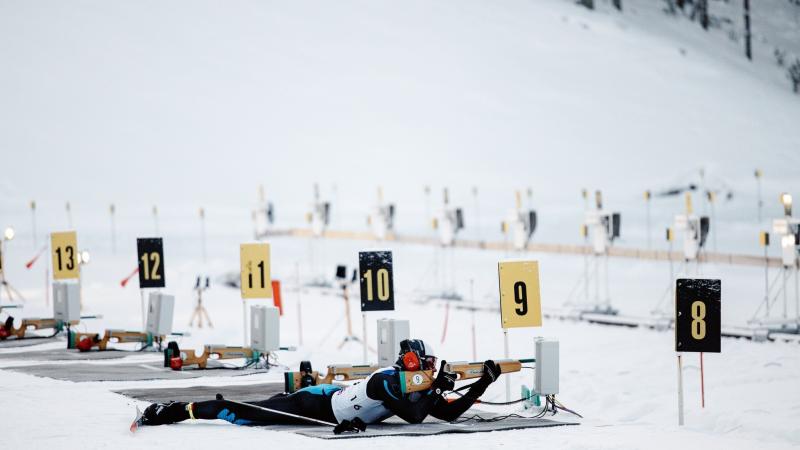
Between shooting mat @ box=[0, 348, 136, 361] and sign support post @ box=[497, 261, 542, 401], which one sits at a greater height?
sign support post @ box=[497, 261, 542, 401]

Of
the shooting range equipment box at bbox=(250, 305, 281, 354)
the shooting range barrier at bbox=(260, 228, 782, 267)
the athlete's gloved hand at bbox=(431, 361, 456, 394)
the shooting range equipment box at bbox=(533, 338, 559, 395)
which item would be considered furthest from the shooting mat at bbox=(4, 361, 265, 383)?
the shooting range barrier at bbox=(260, 228, 782, 267)

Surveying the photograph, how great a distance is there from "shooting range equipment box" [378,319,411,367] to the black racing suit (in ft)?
10.5

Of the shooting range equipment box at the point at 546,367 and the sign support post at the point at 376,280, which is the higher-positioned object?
the sign support post at the point at 376,280

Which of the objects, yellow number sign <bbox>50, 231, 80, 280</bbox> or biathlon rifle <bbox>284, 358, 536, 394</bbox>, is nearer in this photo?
biathlon rifle <bbox>284, 358, 536, 394</bbox>

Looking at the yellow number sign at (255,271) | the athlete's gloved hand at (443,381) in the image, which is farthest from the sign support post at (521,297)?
the yellow number sign at (255,271)

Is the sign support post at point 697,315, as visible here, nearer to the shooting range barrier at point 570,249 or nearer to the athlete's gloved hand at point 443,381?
the athlete's gloved hand at point 443,381

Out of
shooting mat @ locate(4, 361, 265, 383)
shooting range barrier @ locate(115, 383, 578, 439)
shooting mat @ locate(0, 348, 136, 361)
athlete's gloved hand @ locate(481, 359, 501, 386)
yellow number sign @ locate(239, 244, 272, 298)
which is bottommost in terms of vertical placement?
shooting range barrier @ locate(115, 383, 578, 439)

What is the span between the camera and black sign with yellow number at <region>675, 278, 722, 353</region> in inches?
426

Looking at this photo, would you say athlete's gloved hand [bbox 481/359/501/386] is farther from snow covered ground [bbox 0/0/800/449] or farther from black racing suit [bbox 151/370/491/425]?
snow covered ground [bbox 0/0/800/449]

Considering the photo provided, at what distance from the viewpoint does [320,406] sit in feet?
33.3

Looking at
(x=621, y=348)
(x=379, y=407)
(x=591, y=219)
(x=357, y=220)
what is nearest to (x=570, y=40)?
(x=357, y=220)

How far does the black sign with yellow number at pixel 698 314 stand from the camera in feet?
35.5

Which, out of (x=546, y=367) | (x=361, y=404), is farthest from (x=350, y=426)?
(x=546, y=367)

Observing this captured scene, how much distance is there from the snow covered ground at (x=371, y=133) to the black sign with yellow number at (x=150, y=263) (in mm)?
1560
